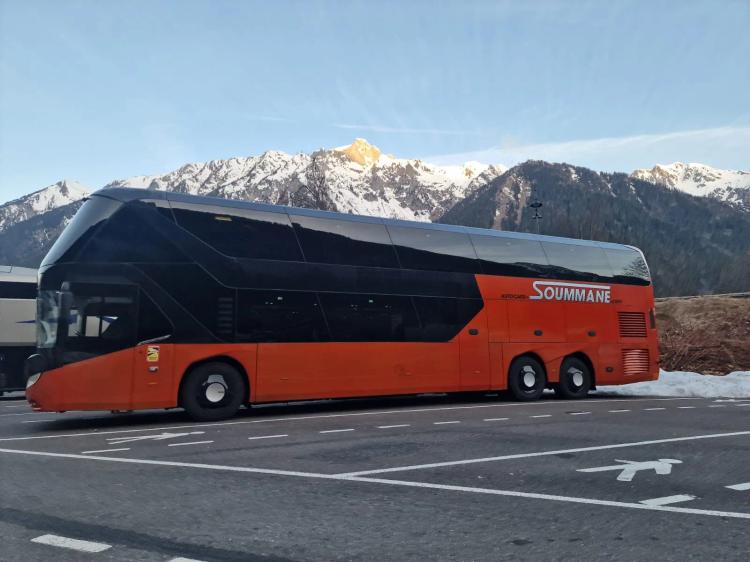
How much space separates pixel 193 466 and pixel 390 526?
3.56 m

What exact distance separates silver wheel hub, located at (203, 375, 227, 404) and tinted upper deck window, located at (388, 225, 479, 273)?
495 centimetres

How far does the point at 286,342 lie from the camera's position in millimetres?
14180

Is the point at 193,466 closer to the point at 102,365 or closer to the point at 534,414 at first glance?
the point at 102,365

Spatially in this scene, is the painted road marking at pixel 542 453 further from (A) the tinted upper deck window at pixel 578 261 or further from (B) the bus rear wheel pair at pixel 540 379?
(A) the tinted upper deck window at pixel 578 261

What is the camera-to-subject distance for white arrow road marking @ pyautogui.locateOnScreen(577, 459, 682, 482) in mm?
7398

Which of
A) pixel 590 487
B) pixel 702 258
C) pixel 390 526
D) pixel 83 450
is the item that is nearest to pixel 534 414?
pixel 590 487

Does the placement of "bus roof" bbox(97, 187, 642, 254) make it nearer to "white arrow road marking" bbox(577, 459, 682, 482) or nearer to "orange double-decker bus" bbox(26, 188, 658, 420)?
"orange double-decker bus" bbox(26, 188, 658, 420)

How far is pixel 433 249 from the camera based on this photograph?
54.5ft

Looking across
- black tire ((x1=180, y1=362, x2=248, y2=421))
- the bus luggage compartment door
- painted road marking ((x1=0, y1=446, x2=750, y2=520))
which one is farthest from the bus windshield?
the bus luggage compartment door

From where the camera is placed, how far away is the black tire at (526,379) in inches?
702

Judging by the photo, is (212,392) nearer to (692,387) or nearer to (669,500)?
(669,500)

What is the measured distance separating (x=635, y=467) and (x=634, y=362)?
12989 mm

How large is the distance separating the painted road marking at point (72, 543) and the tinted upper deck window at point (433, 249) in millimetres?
11599

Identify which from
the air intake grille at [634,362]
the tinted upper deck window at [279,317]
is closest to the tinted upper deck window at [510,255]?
the air intake grille at [634,362]
